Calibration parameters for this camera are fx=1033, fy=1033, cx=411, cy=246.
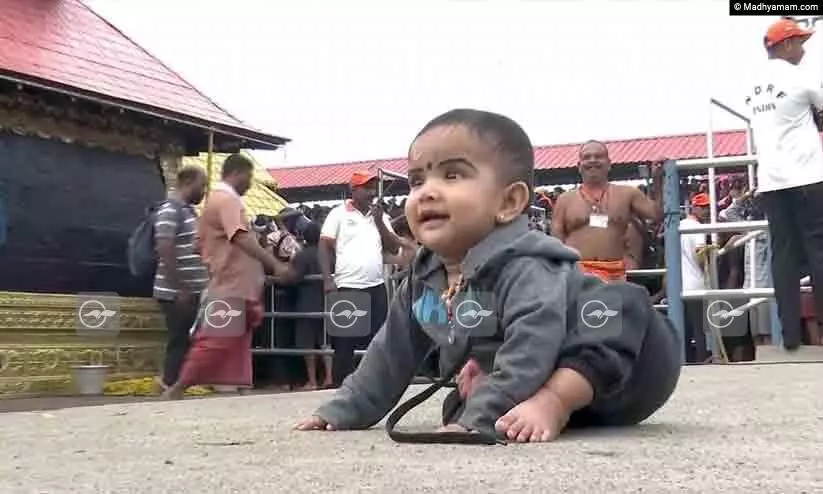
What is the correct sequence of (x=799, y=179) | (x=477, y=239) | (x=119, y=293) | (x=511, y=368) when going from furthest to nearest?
(x=119, y=293) → (x=799, y=179) → (x=477, y=239) → (x=511, y=368)

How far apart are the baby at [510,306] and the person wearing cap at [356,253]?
3.97 metres

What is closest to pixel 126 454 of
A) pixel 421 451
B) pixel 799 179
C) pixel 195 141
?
pixel 421 451

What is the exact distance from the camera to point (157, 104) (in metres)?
7.67

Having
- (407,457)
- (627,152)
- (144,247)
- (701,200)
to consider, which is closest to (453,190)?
(407,457)

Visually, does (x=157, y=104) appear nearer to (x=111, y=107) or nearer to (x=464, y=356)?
(x=111, y=107)

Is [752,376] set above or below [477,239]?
below

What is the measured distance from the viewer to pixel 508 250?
2.02m

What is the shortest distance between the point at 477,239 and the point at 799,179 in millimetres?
2980

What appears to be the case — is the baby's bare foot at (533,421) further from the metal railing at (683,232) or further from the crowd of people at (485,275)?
the metal railing at (683,232)

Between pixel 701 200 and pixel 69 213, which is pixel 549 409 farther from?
pixel 701 200

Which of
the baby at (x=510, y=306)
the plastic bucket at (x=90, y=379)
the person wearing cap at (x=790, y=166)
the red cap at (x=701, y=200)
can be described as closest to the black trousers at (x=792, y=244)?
the person wearing cap at (x=790, y=166)

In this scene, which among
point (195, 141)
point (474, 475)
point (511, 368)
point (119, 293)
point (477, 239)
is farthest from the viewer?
point (195, 141)

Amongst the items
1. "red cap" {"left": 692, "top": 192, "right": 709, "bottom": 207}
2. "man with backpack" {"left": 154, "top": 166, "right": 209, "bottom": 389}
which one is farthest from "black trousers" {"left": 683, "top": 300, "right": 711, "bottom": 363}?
"man with backpack" {"left": 154, "top": 166, "right": 209, "bottom": 389}

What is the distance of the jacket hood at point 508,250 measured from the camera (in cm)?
202
